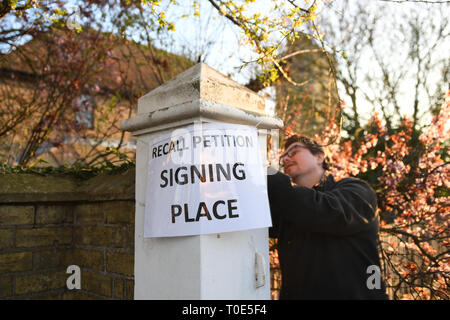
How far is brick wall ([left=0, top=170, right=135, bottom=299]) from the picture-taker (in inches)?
96.4

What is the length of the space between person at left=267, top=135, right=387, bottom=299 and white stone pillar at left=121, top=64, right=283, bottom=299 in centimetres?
19

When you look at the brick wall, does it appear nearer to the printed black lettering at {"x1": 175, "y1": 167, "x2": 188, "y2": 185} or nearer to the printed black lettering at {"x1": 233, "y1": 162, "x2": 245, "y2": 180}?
the printed black lettering at {"x1": 175, "y1": 167, "x2": 188, "y2": 185}

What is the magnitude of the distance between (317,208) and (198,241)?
0.62 meters

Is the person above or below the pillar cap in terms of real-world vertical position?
→ below

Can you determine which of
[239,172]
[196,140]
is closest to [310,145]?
[239,172]

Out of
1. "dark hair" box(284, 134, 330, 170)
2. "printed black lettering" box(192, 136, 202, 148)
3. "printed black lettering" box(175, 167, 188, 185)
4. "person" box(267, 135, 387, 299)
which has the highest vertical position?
"dark hair" box(284, 134, 330, 170)

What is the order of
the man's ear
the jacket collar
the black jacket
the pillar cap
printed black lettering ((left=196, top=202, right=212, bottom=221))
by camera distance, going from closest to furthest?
printed black lettering ((left=196, top=202, right=212, bottom=221)) < the pillar cap < the black jacket < the jacket collar < the man's ear

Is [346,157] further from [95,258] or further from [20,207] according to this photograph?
[20,207]

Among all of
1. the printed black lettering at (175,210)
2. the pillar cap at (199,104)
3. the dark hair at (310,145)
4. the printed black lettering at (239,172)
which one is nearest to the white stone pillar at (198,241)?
the pillar cap at (199,104)

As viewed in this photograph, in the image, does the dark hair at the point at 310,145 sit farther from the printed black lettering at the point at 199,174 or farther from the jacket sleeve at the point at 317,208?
the printed black lettering at the point at 199,174

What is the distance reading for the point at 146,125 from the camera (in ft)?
6.40

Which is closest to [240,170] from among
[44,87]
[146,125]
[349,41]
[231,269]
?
[231,269]

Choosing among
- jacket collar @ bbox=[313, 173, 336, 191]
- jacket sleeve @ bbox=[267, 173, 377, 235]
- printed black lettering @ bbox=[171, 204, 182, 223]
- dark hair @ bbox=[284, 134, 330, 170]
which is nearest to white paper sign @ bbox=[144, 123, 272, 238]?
printed black lettering @ bbox=[171, 204, 182, 223]

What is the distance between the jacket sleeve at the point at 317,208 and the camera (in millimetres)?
1841
